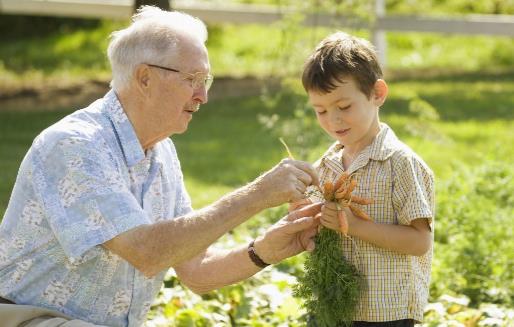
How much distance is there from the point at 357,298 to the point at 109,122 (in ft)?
3.82

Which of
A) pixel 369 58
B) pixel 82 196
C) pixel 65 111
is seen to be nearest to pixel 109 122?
pixel 82 196

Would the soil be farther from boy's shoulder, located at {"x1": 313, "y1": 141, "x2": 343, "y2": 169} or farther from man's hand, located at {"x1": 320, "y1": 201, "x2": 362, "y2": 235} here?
man's hand, located at {"x1": 320, "y1": 201, "x2": 362, "y2": 235}

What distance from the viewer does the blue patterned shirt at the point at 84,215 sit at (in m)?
3.65

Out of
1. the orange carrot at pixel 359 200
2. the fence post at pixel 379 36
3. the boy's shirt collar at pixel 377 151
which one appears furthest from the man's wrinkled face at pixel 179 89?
the fence post at pixel 379 36

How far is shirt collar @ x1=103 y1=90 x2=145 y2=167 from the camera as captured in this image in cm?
386

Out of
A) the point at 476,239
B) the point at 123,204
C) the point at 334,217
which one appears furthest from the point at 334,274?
the point at 476,239

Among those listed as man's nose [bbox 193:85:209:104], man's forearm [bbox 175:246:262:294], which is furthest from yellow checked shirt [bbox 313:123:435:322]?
man's nose [bbox 193:85:209:104]

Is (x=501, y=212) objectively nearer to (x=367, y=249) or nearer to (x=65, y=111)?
(x=367, y=249)

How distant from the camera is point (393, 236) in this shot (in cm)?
366

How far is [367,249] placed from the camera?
3797 millimetres

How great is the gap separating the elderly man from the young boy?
0.79ft

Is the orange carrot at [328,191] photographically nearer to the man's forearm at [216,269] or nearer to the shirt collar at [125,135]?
the man's forearm at [216,269]

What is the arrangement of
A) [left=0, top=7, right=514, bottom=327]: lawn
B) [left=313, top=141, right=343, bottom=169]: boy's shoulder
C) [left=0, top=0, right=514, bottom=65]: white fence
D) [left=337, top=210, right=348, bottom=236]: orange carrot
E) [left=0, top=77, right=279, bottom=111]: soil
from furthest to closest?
[left=0, top=0, right=514, bottom=65]: white fence < [left=0, top=77, right=279, bottom=111]: soil < [left=0, top=7, right=514, bottom=327]: lawn < [left=313, top=141, right=343, bottom=169]: boy's shoulder < [left=337, top=210, right=348, bottom=236]: orange carrot

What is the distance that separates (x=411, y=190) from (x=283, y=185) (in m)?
0.48
